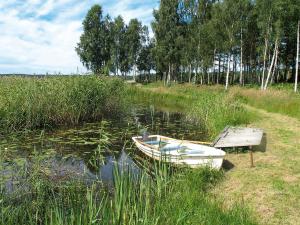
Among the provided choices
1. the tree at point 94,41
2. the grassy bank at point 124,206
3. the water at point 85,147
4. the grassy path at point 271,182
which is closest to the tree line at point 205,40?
the tree at point 94,41

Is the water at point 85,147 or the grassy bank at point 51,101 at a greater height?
the grassy bank at point 51,101

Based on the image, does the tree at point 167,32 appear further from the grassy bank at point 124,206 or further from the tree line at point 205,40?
the grassy bank at point 124,206

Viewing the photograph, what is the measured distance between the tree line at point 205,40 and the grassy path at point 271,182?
1211cm

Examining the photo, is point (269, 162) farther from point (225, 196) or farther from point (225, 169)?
point (225, 196)

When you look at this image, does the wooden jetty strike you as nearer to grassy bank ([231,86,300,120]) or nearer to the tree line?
grassy bank ([231,86,300,120])

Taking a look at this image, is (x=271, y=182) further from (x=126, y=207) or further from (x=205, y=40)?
(x=205, y=40)

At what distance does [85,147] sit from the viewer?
14.0 m

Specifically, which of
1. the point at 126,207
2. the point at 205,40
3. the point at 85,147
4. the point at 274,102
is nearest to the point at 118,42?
the point at 205,40

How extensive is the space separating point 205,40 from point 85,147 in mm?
34971

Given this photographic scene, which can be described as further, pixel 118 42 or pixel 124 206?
pixel 118 42

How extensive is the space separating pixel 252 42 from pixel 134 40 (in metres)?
23.9

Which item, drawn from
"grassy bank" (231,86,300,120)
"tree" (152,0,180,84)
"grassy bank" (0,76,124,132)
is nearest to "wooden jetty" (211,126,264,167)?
"grassy bank" (231,86,300,120)

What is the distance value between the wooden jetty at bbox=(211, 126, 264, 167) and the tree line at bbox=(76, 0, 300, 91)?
404 inches

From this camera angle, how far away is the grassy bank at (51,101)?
15.5 meters
